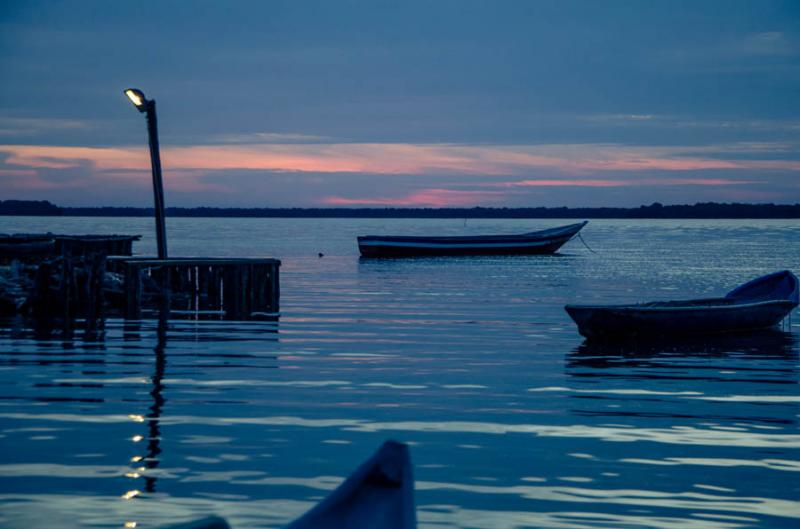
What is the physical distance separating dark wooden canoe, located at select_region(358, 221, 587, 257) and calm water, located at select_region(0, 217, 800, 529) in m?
49.2

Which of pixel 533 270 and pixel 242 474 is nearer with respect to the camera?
pixel 242 474

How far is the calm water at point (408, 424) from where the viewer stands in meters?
9.15

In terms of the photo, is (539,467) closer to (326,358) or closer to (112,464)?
(112,464)

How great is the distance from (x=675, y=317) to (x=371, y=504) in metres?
19.8

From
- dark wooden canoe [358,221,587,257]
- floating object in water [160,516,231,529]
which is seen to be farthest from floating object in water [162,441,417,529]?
dark wooden canoe [358,221,587,257]

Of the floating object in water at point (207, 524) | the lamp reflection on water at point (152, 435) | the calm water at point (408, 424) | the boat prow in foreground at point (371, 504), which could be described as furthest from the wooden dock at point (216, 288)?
the floating object in water at point (207, 524)

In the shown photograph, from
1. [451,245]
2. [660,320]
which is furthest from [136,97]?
[451,245]

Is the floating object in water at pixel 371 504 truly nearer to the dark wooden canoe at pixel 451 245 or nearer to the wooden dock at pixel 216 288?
the wooden dock at pixel 216 288

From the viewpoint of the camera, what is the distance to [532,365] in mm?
19047

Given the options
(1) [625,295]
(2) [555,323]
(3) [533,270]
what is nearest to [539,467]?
(2) [555,323]

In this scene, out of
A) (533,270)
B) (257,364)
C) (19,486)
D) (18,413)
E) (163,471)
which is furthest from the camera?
(533,270)

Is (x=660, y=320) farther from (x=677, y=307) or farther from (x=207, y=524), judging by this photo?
(x=207, y=524)

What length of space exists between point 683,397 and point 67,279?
19.2 metres

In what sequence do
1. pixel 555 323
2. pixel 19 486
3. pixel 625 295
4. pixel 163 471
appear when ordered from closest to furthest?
1. pixel 19 486
2. pixel 163 471
3. pixel 555 323
4. pixel 625 295
